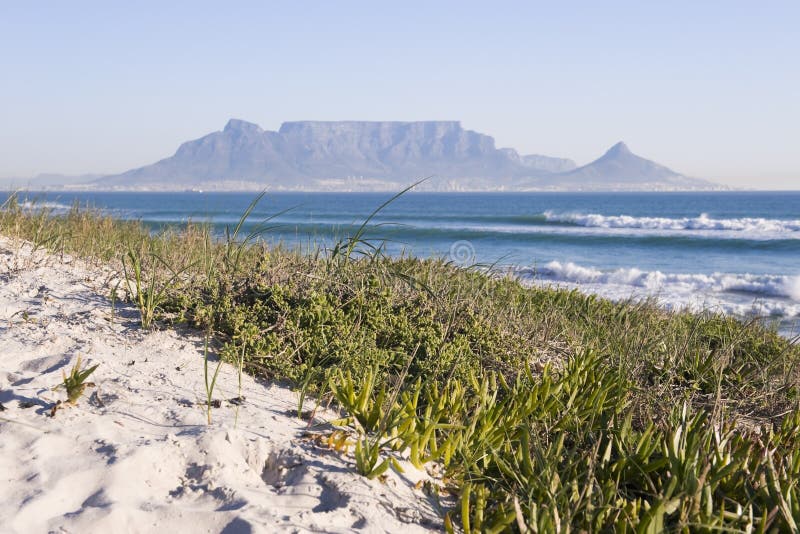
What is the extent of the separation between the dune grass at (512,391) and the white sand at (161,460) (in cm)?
20

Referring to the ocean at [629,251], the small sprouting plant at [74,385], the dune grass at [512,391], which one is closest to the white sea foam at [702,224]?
the ocean at [629,251]

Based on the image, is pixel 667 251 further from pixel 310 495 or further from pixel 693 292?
pixel 310 495

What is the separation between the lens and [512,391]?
390 centimetres

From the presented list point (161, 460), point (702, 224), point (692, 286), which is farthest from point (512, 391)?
point (702, 224)

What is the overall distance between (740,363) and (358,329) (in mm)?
3219

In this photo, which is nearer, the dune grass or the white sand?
the white sand

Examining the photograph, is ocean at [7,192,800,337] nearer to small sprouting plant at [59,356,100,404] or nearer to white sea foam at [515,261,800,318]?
white sea foam at [515,261,800,318]

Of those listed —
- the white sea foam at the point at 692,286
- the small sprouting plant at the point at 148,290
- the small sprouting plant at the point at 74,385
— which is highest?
the small sprouting plant at the point at 148,290

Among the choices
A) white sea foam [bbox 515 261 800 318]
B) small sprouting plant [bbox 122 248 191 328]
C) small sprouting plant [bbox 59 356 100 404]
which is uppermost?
small sprouting plant [bbox 122 248 191 328]

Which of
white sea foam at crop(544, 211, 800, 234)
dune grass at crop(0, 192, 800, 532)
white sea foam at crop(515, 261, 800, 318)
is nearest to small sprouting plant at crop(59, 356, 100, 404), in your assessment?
dune grass at crop(0, 192, 800, 532)

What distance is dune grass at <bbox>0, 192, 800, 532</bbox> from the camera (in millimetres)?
2826

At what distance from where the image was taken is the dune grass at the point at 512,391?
2826 millimetres

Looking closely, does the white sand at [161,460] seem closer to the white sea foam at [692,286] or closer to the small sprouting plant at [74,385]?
the small sprouting plant at [74,385]

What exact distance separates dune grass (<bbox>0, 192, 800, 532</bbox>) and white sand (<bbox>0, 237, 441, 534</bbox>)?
20cm
